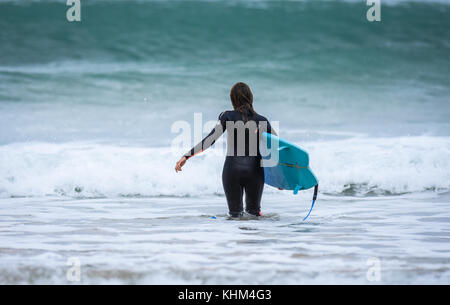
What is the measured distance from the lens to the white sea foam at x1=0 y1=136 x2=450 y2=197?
8.19 m

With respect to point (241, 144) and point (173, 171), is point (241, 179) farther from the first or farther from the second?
point (173, 171)

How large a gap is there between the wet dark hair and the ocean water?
986 mm

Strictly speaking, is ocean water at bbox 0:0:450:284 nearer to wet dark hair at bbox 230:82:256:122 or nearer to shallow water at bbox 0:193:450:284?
shallow water at bbox 0:193:450:284

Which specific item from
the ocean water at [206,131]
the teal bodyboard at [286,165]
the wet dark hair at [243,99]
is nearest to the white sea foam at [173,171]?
the ocean water at [206,131]

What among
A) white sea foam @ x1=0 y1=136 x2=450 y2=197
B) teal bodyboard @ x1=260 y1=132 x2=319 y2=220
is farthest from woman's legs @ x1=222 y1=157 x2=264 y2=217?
white sea foam @ x1=0 y1=136 x2=450 y2=197

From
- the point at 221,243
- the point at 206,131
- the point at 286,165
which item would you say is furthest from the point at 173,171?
the point at 221,243

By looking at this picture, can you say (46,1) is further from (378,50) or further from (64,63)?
(378,50)

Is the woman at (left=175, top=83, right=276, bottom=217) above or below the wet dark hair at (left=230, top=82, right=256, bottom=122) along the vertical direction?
below

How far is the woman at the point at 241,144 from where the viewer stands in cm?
539

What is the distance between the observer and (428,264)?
3.59 m

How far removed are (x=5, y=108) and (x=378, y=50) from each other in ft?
40.6

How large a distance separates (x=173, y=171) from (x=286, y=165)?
12.2 ft

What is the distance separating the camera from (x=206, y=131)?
531 inches

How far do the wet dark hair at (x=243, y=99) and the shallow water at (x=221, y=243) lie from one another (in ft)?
3.18
